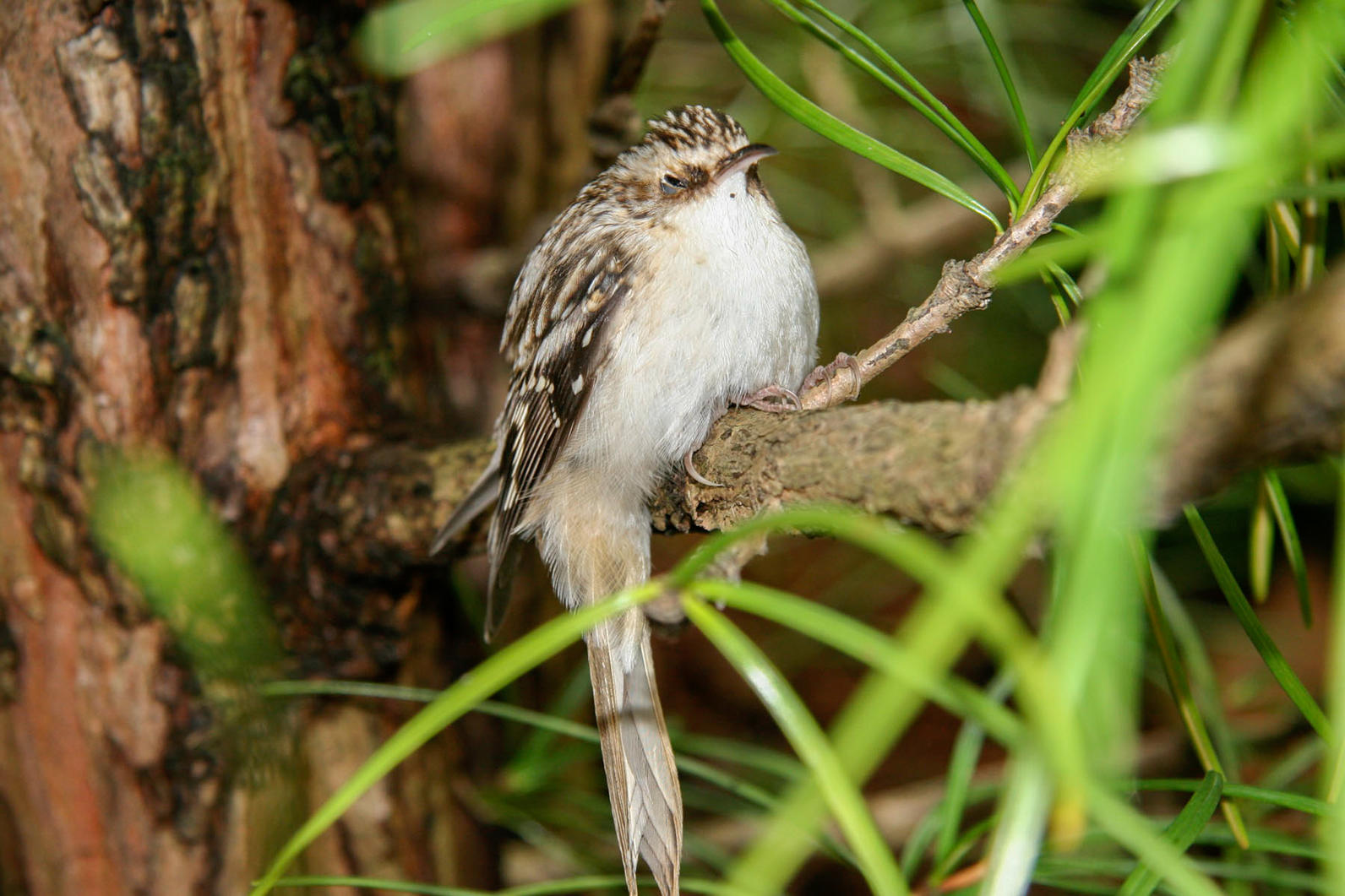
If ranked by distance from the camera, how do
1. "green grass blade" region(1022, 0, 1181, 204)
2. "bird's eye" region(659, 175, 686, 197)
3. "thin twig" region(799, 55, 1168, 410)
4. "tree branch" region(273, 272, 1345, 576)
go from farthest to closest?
"bird's eye" region(659, 175, 686, 197) < "thin twig" region(799, 55, 1168, 410) < "green grass blade" region(1022, 0, 1181, 204) < "tree branch" region(273, 272, 1345, 576)

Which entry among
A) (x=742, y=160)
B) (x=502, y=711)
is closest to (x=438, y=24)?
(x=742, y=160)

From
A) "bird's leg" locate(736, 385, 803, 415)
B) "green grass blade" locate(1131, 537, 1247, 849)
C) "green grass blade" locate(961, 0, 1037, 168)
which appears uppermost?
"green grass blade" locate(961, 0, 1037, 168)

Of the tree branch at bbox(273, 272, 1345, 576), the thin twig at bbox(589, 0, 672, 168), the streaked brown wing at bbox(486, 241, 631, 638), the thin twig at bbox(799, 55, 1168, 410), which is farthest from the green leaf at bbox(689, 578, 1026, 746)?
the thin twig at bbox(589, 0, 672, 168)

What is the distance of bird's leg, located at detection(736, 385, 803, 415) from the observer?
4.99 ft

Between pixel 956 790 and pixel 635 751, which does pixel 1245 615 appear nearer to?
pixel 956 790

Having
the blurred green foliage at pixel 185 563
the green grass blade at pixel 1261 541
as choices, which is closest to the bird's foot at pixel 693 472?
the green grass blade at pixel 1261 541

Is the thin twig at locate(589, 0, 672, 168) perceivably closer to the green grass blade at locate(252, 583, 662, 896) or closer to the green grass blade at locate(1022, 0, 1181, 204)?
the green grass blade at locate(1022, 0, 1181, 204)

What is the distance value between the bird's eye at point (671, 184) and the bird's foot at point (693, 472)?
0.57 m

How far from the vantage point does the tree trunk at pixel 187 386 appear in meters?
1.46

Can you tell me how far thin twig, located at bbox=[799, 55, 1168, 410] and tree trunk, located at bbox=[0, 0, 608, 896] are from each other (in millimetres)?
988

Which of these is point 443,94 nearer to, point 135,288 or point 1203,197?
point 135,288

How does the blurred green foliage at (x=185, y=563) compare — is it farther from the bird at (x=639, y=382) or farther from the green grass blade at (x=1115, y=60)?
the green grass blade at (x=1115, y=60)

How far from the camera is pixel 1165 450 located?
2.13ft

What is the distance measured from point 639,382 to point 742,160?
43 cm
